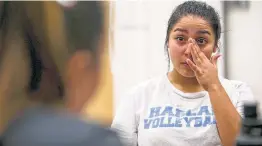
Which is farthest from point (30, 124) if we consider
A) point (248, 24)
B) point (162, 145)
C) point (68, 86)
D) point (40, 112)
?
point (248, 24)

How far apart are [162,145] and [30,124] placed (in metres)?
0.65

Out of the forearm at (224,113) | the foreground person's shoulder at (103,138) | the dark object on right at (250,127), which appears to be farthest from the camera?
the forearm at (224,113)

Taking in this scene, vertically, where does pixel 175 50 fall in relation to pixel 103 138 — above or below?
above

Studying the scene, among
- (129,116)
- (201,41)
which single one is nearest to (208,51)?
(201,41)

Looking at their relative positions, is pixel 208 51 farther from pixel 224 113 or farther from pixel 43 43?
pixel 43 43

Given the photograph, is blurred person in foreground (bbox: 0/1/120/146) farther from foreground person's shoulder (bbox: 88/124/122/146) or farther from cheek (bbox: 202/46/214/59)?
cheek (bbox: 202/46/214/59)

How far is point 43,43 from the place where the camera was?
66 centimetres

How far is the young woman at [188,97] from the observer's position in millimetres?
976

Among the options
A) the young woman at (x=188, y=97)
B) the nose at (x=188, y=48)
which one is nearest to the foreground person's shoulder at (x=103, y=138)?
the young woman at (x=188, y=97)

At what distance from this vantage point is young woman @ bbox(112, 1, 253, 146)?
0.98 metres

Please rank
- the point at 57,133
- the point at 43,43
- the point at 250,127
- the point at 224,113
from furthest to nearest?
the point at 224,113 < the point at 43,43 < the point at 250,127 < the point at 57,133

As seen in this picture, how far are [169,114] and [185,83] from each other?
12cm

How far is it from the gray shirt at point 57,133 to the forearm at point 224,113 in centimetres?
61

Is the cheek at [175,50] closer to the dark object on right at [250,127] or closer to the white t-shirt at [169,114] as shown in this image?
the white t-shirt at [169,114]
